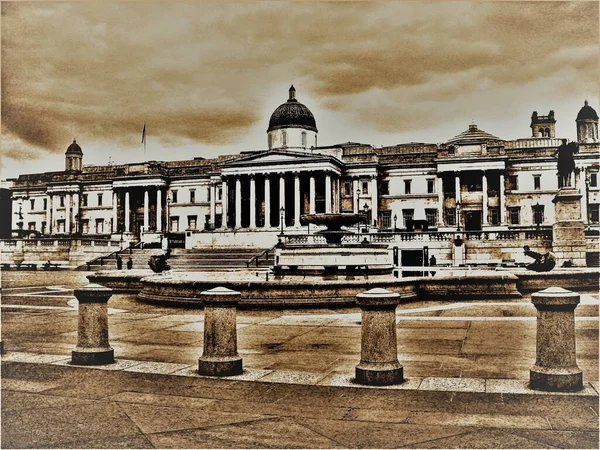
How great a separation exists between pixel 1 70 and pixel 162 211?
81.4 m

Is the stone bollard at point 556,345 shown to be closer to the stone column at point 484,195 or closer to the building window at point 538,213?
the stone column at point 484,195

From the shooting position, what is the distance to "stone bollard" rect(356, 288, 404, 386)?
8.55m

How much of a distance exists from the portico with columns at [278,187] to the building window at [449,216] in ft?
43.4

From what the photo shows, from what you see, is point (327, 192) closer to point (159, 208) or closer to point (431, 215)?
point (431, 215)

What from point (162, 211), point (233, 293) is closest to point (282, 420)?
point (233, 293)

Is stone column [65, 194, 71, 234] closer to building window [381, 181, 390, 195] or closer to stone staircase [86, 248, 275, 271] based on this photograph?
stone staircase [86, 248, 275, 271]

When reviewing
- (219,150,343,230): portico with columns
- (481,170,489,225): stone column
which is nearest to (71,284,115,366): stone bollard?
(219,150,343,230): portico with columns

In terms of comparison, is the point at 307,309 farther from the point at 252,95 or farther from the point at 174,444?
the point at 174,444

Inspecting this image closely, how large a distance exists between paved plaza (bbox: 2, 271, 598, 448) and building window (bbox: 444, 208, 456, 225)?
65.6 meters

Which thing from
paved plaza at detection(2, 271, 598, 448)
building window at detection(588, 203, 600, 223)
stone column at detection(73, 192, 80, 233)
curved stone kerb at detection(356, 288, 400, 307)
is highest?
stone column at detection(73, 192, 80, 233)

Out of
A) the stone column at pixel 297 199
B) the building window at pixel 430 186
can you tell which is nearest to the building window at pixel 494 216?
the building window at pixel 430 186

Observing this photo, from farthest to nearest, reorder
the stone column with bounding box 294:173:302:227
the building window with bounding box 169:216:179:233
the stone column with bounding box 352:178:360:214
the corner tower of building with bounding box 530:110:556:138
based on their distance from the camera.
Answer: the building window with bounding box 169:216:179:233 < the stone column with bounding box 352:178:360:214 < the stone column with bounding box 294:173:302:227 < the corner tower of building with bounding box 530:110:556:138

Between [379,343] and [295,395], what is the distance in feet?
4.68

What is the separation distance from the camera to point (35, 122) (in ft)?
43.7
